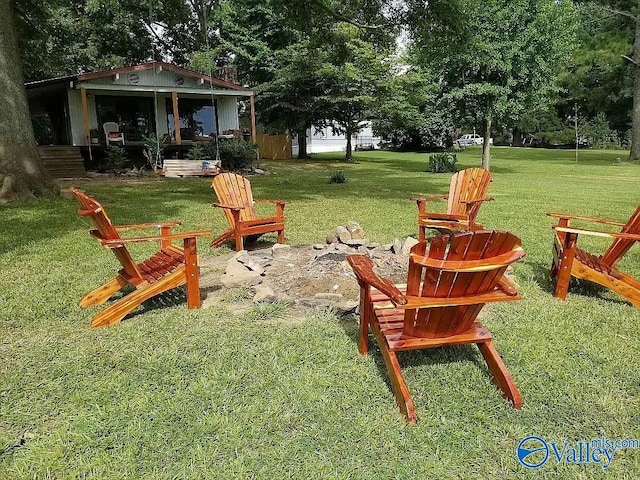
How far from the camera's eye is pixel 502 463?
195cm

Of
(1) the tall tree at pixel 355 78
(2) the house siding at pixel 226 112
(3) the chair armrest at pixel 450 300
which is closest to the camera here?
(3) the chair armrest at pixel 450 300

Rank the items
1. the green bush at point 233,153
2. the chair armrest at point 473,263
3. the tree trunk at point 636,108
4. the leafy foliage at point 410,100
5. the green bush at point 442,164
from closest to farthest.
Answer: the chair armrest at point 473,263
the green bush at point 233,153
the green bush at point 442,164
the leafy foliage at point 410,100
the tree trunk at point 636,108

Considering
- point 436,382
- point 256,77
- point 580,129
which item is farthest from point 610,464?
point 580,129

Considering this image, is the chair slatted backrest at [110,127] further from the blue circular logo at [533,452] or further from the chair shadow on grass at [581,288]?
the blue circular logo at [533,452]

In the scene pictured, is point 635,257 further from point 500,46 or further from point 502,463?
point 500,46

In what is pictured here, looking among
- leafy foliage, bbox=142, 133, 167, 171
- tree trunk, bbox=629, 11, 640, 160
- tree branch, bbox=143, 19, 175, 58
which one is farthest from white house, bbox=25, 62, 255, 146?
tree trunk, bbox=629, 11, 640, 160

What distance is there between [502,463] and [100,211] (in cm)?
286

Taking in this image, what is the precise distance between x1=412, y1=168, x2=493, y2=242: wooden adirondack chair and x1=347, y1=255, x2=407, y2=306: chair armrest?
8.20 feet

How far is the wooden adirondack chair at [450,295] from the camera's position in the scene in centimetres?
214

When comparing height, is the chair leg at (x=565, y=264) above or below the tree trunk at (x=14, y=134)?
below

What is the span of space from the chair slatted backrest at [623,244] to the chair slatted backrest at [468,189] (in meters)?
1.67

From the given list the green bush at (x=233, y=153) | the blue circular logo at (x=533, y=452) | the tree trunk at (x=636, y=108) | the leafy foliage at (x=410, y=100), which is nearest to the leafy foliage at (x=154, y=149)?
the green bush at (x=233, y=153)

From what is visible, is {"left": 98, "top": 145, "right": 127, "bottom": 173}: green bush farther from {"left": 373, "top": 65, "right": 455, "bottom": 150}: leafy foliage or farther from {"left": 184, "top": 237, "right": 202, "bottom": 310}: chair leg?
{"left": 184, "top": 237, "right": 202, "bottom": 310}: chair leg

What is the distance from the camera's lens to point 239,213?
17.7 ft
